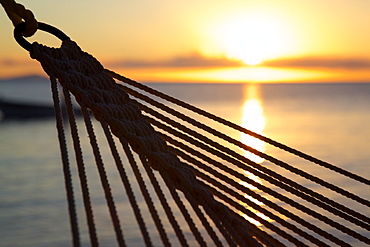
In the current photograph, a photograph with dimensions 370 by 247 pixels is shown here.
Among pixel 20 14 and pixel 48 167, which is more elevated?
pixel 20 14

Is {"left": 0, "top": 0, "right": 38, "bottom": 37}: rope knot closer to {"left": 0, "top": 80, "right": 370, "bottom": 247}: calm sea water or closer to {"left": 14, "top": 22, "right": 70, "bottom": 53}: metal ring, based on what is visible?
{"left": 14, "top": 22, "right": 70, "bottom": 53}: metal ring

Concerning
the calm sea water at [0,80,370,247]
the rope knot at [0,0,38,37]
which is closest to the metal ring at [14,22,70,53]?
the rope knot at [0,0,38,37]

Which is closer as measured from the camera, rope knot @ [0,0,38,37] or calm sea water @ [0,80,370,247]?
rope knot @ [0,0,38,37]

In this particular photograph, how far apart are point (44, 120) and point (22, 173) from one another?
31.1 feet

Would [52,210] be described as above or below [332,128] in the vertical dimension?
below

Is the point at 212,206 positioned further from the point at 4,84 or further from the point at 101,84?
the point at 4,84

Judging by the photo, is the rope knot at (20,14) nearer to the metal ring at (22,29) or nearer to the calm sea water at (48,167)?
the metal ring at (22,29)

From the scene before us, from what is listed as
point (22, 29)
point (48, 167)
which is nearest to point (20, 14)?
point (22, 29)

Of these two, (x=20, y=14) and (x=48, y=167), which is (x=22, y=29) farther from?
(x=48, y=167)

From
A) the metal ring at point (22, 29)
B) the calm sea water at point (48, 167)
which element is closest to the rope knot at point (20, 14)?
the metal ring at point (22, 29)

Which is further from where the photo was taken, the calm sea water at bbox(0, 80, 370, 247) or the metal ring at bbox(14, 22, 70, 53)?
the calm sea water at bbox(0, 80, 370, 247)

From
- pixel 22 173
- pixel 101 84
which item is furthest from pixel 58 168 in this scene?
pixel 101 84

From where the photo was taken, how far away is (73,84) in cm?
136

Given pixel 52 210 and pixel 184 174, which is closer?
pixel 184 174
